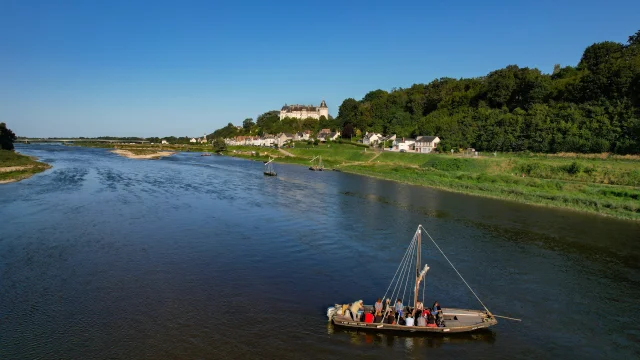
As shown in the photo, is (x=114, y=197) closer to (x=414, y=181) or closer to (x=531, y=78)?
(x=414, y=181)

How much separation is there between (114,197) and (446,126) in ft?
271

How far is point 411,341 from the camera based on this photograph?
18.7 meters

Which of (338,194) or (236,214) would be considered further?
(338,194)

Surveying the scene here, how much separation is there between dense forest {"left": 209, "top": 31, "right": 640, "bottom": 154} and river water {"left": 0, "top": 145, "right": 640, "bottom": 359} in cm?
3516

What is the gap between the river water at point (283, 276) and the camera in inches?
710

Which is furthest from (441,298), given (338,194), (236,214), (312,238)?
(338,194)

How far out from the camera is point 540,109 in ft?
292

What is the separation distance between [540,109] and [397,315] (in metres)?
85.7

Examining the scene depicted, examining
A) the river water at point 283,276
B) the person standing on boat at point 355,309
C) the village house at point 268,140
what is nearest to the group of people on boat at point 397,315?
the person standing on boat at point 355,309

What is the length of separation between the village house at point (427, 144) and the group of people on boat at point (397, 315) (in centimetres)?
8446

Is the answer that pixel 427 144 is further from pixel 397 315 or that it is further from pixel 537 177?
pixel 397 315

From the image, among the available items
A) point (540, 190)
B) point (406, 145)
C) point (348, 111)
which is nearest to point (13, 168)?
point (406, 145)

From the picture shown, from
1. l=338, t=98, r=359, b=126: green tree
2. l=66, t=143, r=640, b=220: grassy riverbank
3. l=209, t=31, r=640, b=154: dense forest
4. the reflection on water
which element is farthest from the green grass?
l=338, t=98, r=359, b=126: green tree

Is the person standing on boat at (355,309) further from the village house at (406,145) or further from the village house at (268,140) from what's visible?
the village house at (268,140)
